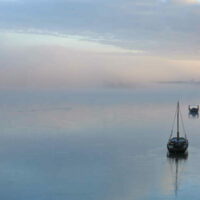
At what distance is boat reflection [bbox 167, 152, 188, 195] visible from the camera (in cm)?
3806

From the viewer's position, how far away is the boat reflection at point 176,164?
125 ft

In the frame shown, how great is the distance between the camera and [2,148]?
55.1m

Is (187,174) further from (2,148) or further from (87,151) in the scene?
(2,148)

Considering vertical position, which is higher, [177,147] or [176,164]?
[177,147]

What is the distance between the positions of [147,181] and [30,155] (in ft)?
56.8

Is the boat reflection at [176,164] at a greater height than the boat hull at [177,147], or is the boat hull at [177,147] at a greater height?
the boat hull at [177,147]

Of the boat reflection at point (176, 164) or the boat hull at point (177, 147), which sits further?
the boat hull at point (177, 147)

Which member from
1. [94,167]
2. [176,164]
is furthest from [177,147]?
[94,167]

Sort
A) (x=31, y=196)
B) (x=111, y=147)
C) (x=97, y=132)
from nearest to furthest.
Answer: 1. (x=31, y=196)
2. (x=111, y=147)
3. (x=97, y=132)

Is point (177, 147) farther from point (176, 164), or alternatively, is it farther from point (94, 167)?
point (94, 167)

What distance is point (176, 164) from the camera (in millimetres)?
46844

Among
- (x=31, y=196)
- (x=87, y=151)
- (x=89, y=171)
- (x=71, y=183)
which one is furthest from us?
(x=87, y=151)

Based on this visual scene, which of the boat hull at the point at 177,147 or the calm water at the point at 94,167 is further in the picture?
the boat hull at the point at 177,147

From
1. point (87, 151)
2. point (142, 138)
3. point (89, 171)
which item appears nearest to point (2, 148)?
point (87, 151)
